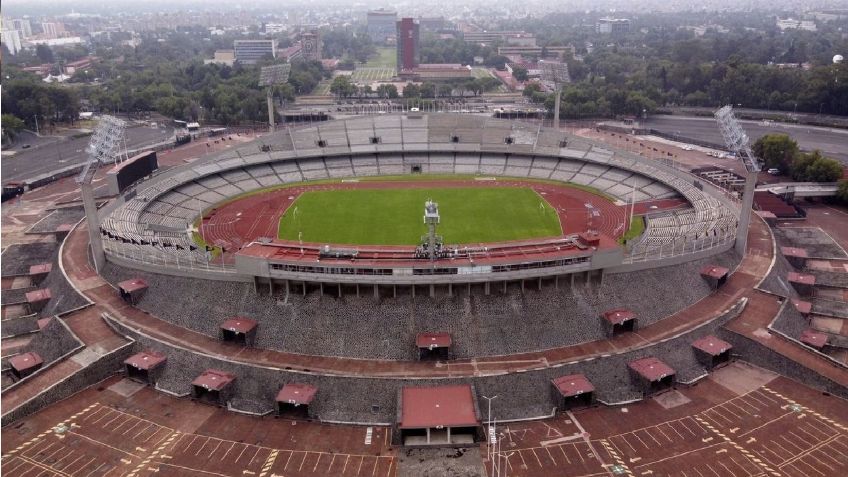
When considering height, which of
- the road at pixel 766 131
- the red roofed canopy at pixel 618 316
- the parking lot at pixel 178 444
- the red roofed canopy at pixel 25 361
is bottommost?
the parking lot at pixel 178 444

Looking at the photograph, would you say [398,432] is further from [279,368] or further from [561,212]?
[561,212]

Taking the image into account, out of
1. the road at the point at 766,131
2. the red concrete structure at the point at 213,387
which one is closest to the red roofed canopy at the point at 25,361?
the red concrete structure at the point at 213,387

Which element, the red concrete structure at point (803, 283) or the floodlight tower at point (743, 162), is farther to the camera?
the red concrete structure at point (803, 283)

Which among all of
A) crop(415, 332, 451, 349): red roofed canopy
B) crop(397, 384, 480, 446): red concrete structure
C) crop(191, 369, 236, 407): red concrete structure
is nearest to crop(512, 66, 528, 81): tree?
crop(415, 332, 451, 349): red roofed canopy

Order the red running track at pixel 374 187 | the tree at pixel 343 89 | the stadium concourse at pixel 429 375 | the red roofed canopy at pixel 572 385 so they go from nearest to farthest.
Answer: the stadium concourse at pixel 429 375 → the red roofed canopy at pixel 572 385 → the red running track at pixel 374 187 → the tree at pixel 343 89

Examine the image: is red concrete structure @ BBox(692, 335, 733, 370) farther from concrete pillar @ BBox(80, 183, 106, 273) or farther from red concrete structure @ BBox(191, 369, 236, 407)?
concrete pillar @ BBox(80, 183, 106, 273)

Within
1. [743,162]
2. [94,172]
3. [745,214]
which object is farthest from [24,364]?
[743,162]

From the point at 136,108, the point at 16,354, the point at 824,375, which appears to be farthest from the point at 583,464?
the point at 136,108

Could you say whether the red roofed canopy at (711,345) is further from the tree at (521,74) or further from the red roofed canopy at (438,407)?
the tree at (521,74)
